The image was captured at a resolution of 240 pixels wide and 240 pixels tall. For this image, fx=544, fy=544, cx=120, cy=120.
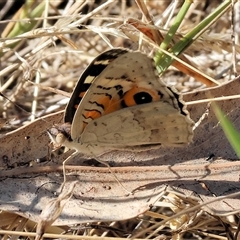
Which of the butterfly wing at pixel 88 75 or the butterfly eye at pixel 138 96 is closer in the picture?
the butterfly wing at pixel 88 75

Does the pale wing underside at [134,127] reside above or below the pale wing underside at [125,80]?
below

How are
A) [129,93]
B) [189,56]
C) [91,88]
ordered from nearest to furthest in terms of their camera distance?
[91,88] < [129,93] < [189,56]

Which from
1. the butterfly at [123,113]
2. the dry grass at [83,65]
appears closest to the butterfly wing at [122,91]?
the butterfly at [123,113]

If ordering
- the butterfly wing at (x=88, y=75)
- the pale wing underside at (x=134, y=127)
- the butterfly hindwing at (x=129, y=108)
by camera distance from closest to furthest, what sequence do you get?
the butterfly wing at (x=88, y=75) → the butterfly hindwing at (x=129, y=108) → the pale wing underside at (x=134, y=127)

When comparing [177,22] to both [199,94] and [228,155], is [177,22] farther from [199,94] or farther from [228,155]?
[228,155]

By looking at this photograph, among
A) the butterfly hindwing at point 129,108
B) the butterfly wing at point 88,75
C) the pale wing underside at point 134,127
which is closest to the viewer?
the butterfly wing at point 88,75

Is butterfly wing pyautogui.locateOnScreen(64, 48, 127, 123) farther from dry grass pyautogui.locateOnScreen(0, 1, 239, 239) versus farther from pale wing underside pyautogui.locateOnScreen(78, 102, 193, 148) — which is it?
dry grass pyautogui.locateOnScreen(0, 1, 239, 239)

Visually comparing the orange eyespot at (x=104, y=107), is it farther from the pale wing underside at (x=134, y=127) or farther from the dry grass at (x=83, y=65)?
the dry grass at (x=83, y=65)

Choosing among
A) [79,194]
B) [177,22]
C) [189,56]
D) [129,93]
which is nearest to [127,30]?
[177,22]
